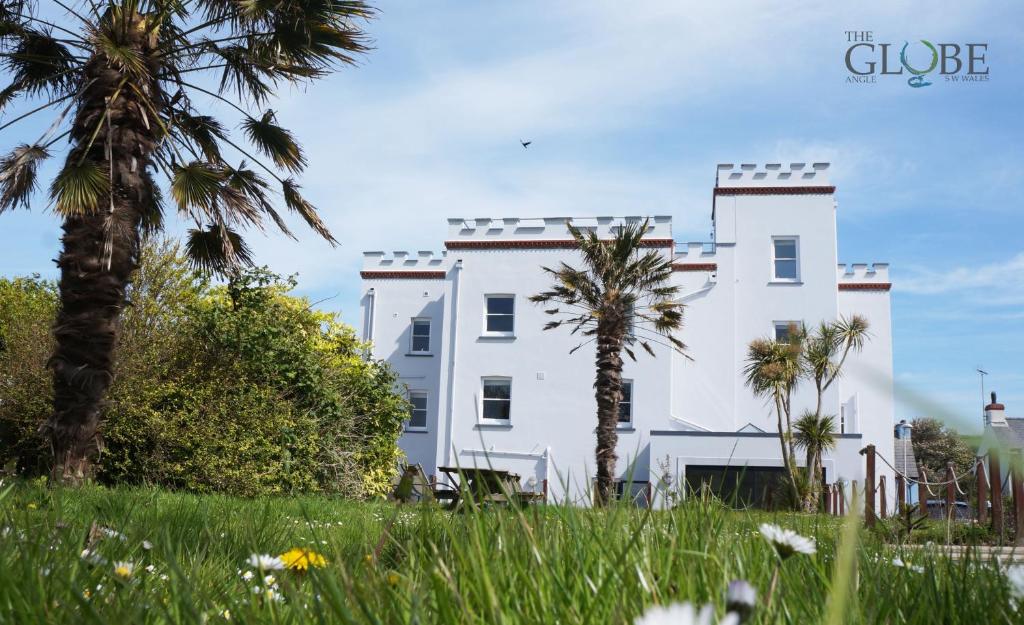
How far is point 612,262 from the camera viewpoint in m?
22.7

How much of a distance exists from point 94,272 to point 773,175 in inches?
950

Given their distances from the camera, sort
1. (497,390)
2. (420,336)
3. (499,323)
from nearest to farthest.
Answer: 1. (497,390)
2. (499,323)
3. (420,336)

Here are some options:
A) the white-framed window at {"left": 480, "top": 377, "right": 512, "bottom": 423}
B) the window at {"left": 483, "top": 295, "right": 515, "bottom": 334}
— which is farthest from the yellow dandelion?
the window at {"left": 483, "top": 295, "right": 515, "bottom": 334}

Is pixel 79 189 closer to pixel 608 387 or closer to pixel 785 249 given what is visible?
pixel 608 387

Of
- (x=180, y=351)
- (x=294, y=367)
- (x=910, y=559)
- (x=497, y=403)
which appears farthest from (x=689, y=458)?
(x=910, y=559)

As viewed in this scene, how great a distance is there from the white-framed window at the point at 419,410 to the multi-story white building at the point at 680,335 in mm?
704

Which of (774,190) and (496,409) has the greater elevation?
(774,190)

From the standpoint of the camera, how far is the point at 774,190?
2906 cm

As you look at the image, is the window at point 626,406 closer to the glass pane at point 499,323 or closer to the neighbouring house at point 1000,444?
the glass pane at point 499,323

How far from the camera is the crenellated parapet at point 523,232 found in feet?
94.9

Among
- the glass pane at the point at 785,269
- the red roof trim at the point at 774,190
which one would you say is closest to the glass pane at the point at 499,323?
the red roof trim at the point at 774,190

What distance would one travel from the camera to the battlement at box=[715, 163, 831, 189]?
28781 mm

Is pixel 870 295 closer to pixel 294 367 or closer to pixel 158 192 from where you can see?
pixel 294 367

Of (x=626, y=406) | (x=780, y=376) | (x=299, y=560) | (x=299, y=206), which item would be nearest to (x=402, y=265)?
(x=626, y=406)
